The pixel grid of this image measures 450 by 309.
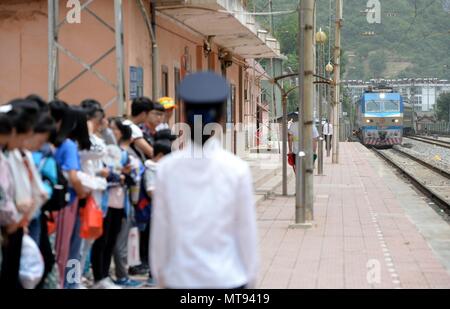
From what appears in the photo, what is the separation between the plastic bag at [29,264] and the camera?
18.9 ft

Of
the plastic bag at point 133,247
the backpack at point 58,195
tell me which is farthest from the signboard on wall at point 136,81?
the backpack at point 58,195

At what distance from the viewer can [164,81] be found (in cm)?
1794

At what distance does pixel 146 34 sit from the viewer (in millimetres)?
15961

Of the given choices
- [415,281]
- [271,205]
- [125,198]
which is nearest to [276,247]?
[415,281]

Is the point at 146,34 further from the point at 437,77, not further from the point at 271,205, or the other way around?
the point at 437,77

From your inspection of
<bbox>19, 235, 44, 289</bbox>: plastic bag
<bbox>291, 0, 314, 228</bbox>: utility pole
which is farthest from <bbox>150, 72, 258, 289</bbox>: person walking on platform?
<bbox>291, 0, 314, 228</bbox>: utility pole

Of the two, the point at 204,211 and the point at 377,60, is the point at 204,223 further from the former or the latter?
the point at 377,60

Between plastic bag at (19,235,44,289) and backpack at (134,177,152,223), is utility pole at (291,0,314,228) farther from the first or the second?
A: plastic bag at (19,235,44,289)

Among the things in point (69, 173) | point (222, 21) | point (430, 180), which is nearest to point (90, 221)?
point (69, 173)

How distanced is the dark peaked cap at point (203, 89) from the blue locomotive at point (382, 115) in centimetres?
4618

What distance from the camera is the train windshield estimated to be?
49.7 m

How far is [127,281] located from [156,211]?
14.1 feet

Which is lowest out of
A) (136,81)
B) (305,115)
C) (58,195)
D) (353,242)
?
(353,242)

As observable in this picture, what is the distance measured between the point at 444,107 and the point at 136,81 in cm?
9979
